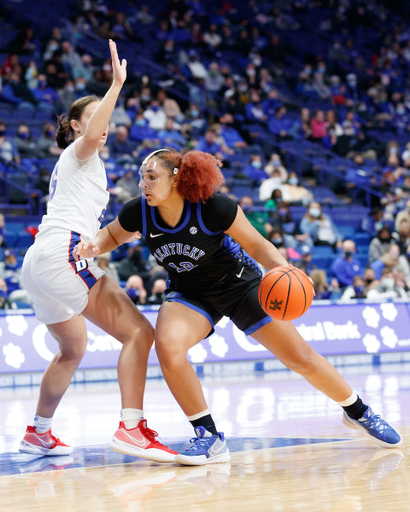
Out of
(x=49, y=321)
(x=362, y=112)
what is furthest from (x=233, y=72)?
(x=49, y=321)

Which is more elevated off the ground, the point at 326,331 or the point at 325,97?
the point at 325,97

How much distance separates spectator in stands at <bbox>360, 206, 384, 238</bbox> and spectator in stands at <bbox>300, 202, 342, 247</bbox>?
130cm

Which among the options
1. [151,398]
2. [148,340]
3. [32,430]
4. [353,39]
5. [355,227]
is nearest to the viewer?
[148,340]

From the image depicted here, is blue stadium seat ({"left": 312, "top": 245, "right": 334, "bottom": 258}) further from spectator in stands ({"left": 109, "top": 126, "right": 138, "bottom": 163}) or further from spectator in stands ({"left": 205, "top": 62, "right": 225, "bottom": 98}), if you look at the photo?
spectator in stands ({"left": 205, "top": 62, "right": 225, "bottom": 98})

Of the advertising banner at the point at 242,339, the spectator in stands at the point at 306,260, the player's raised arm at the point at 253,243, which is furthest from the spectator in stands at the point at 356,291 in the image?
the player's raised arm at the point at 253,243

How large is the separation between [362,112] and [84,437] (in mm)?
15986

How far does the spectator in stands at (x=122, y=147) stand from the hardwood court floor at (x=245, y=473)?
7.91m

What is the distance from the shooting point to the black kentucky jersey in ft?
13.4

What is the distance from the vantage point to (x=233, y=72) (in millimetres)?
19078

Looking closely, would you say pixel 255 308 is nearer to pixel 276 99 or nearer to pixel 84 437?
pixel 84 437

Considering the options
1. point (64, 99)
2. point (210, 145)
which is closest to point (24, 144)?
point (64, 99)

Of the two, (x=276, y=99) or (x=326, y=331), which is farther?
(x=276, y=99)

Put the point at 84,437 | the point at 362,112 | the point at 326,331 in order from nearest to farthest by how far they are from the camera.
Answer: the point at 84,437 → the point at 326,331 → the point at 362,112

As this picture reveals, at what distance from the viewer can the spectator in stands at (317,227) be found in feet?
45.1
